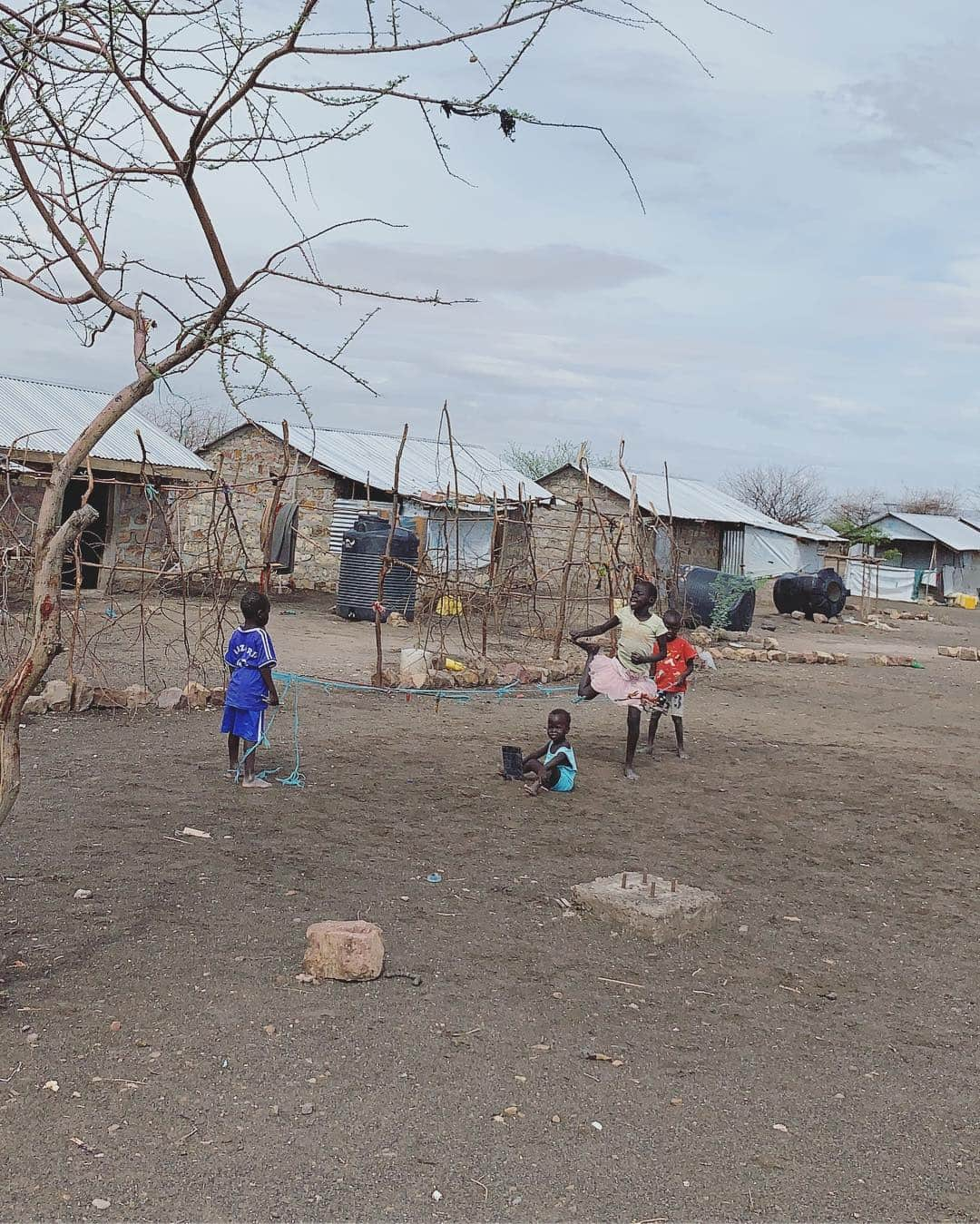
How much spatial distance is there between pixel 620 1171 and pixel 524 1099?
0.45 m

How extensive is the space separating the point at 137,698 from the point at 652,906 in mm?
5623

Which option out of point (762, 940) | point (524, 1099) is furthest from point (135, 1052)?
point (762, 940)

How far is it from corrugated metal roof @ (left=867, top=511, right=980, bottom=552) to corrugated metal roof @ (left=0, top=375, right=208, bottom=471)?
3071 cm

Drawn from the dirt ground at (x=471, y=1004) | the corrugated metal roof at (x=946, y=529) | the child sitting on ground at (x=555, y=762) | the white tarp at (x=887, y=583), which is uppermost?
the corrugated metal roof at (x=946, y=529)

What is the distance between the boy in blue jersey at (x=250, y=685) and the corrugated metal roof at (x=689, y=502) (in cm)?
2190

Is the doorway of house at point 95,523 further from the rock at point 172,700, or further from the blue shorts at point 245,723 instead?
the blue shorts at point 245,723

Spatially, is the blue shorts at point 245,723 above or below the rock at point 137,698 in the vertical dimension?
above

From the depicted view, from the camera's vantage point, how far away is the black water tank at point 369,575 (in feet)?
61.8

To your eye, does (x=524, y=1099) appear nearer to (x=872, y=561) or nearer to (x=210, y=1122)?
(x=210, y=1122)

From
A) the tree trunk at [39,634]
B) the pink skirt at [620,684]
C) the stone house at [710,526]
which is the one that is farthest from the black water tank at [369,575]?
the tree trunk at [39,634]

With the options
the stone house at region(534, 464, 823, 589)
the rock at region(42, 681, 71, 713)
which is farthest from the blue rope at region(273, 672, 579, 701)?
the stone house at region(534, 464, 823, 589)

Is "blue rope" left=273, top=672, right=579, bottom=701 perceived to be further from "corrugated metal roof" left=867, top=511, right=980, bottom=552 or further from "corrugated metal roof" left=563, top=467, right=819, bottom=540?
"corrugated metal roof" left=867, top=511, right=980, bottom=552

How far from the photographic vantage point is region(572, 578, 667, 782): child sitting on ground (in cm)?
818

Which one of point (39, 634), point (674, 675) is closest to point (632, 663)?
point (674, 675)
